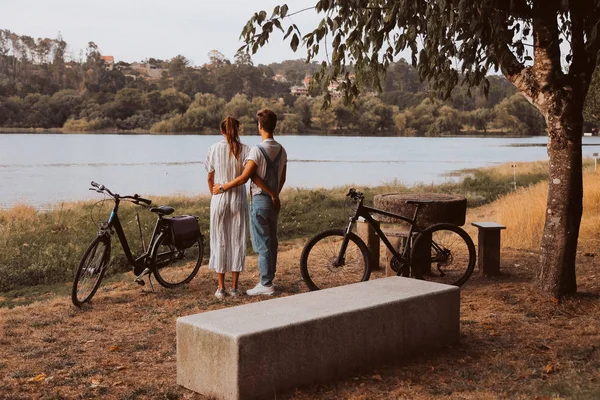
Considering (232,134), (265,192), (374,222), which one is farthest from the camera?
(374,222)

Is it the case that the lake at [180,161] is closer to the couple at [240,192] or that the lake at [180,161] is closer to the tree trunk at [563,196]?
the couple at [240,192]

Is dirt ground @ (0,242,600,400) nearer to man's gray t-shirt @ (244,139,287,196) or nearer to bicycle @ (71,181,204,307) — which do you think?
bicycle @ (71,181,204,307)

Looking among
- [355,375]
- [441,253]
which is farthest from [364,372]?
[441,253]

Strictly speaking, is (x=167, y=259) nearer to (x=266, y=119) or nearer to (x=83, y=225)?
(x=266, y=119)

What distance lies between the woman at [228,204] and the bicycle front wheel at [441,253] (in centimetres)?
203

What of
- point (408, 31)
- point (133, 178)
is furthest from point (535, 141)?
point (408, 31)

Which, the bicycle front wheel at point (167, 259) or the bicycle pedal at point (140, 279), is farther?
the bicycle front wheel at point (167, 259)

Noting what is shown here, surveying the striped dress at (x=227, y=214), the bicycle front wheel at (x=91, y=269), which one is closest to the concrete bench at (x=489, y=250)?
the striped dress at (x=227, y=214)

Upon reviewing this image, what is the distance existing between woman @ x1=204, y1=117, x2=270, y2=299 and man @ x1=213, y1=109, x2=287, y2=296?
3.9 inches

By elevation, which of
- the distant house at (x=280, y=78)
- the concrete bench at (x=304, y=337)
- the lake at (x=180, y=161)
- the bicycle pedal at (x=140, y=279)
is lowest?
the lake at (x=180, y=161)

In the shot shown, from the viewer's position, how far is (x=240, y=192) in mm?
8602

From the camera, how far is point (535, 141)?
93.4 m

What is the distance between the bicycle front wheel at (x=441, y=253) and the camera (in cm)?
909

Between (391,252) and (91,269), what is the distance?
343 cm
